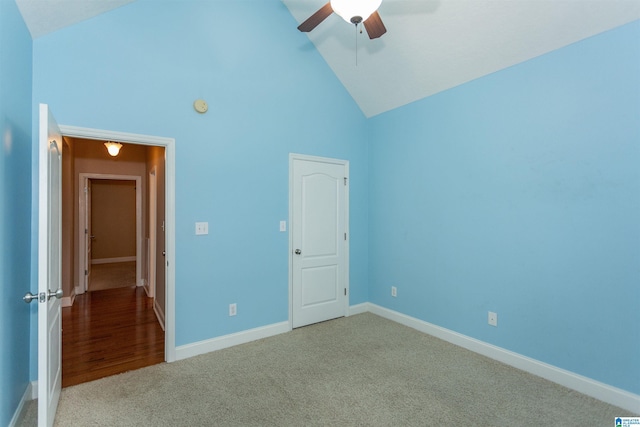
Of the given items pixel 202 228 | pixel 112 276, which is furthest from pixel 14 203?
pixel 112 276

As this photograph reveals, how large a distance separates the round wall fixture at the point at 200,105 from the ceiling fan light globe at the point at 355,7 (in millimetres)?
1617

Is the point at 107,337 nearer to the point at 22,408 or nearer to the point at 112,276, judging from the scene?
the point at 22,408

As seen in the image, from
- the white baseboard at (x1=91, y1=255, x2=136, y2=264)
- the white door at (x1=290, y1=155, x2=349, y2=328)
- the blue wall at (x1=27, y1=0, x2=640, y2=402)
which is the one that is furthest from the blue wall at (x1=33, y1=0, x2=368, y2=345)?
the white baseboard at (x1=91, y1=255, x2=136, y2=264)

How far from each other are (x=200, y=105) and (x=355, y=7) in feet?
5.74

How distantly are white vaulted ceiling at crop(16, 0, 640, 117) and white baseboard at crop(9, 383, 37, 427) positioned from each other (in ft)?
8.47

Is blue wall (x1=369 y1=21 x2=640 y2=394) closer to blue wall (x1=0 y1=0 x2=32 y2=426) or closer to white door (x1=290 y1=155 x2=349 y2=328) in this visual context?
white door (x1=290 y1=155 x2=349 y2=328)

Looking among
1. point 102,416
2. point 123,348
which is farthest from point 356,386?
point 123,348

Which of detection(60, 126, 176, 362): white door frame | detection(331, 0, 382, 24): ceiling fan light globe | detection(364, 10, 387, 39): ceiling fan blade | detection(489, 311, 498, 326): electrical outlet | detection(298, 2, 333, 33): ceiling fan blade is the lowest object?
detection(489, 311, 498, 326): electrical outlet

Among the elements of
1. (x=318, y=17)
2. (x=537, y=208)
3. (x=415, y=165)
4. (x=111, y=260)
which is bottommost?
(x=111, y=260)

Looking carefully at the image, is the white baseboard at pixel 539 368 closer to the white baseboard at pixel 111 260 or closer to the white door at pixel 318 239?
the white door at pixel 318 239

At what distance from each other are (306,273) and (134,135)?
2.28 m

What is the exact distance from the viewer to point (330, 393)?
2285 millimetres

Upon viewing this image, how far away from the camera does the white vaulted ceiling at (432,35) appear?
2.14m

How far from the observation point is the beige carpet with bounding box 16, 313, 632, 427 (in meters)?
2.00
